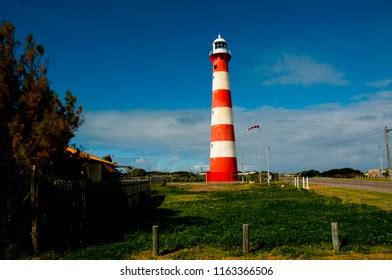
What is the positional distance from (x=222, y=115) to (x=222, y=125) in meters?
1.20

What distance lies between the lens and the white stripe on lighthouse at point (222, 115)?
175 feet

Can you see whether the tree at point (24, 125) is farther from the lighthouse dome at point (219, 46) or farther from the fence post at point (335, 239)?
the lighthouse dome at point (219, 46)

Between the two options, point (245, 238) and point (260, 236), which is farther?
point (260, 236)

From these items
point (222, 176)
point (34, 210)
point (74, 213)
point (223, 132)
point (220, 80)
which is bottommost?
point (74, 213)

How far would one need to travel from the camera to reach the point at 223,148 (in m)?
53.3

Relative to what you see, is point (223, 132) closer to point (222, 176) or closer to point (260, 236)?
point (222, 176)

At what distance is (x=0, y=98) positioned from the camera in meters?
14.7

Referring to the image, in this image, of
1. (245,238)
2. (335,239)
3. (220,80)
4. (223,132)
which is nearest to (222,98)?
(220,80)

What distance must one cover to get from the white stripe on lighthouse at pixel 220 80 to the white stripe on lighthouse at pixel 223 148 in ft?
21.9

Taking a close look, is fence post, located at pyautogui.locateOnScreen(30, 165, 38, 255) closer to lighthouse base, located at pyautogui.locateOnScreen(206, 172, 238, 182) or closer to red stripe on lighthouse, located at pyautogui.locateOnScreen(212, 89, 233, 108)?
red stripe on lighthouse, located at pyautogui.locateOnScreen(212, 89, 233, 108)

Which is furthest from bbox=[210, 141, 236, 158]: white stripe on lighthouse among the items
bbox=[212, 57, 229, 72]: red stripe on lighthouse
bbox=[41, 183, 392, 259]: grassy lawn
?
bbox=[41, 183, 392, 259]: grassy lawn

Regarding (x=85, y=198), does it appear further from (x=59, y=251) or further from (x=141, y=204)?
(x=141, y=204)

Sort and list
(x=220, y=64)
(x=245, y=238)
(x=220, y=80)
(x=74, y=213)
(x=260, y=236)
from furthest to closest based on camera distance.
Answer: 1. (x=220, y=64)
2. (x=220, y=80)
3. (x=260, y=236)
4. (x=74, y=213)
5. (x=245, y=238)

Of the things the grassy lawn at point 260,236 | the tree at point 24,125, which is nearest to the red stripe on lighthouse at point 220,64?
the grassy lawn at point 260,236
